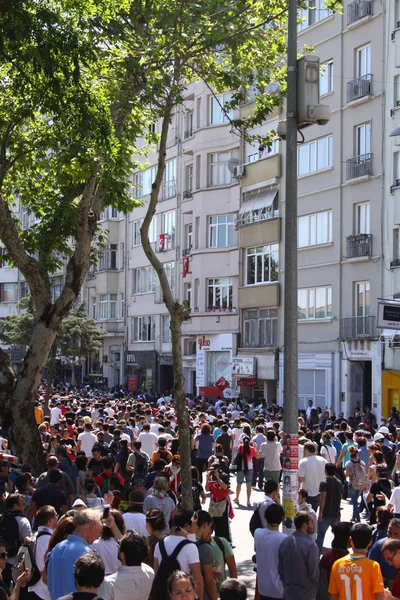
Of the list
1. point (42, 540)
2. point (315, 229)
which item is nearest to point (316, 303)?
point (315, 229)

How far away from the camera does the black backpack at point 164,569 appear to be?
745 centimetres

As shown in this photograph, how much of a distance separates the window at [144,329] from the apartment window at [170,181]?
7.41 m

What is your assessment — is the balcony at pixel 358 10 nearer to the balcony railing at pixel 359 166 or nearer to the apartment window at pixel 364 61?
the apartment window at pixel 364 61

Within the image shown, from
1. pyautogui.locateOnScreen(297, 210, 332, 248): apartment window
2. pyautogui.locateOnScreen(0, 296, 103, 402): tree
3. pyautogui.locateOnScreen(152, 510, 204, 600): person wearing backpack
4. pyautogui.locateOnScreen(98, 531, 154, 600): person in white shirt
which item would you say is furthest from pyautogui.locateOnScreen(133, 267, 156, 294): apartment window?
pyautogui.locateOnScreen(98, 531, 154, 600): person in white shirt

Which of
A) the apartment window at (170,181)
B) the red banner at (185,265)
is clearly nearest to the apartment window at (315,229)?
the red banner at (185,265)

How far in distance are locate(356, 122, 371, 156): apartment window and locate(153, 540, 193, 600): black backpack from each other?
28878 millimetres

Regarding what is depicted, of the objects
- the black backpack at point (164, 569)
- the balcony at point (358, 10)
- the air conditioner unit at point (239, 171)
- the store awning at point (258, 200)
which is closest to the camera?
the black backpack at point (164, 569)

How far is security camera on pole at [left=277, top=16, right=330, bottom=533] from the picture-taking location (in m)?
10.6

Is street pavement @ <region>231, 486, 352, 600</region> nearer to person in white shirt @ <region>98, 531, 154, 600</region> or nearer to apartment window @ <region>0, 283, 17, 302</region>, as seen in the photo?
person in white shirt @ <region>98, 531, 154, 600</region>

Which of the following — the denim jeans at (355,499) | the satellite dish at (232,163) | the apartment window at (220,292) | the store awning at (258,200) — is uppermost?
the satellite dish at (232,163)

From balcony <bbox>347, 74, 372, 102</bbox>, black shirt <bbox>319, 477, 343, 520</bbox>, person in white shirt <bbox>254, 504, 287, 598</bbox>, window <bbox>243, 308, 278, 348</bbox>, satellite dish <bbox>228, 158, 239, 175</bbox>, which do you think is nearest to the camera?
person in white shirt <bbox>254, 504, 287, 598</bbox>

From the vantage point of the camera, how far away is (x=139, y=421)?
23219 millimetres

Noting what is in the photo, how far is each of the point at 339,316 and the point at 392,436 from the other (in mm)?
13210

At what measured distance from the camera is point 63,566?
7031 millimetres
